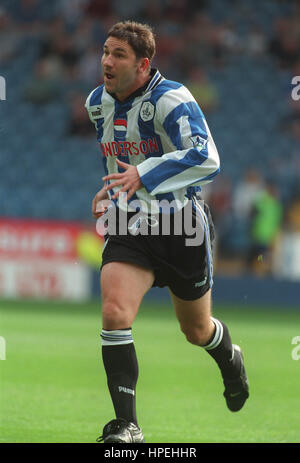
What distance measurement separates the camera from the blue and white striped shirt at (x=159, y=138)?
4855 mm

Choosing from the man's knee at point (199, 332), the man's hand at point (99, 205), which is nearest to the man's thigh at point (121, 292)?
the man's hand at point (99, 205)

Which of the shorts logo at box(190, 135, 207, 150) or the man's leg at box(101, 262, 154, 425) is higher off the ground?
the shorts logo at box(190, 135, 207, 150)

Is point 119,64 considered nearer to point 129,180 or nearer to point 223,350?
point 129,180

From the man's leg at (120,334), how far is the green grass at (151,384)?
39 cm

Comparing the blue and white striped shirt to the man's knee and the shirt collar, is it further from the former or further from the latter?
the man's knee

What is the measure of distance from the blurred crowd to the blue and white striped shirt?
1178 cm

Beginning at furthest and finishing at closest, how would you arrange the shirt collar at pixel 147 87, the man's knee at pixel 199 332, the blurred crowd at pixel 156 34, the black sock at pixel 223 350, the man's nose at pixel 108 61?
the blurred crowd at pixel 156 34 < the black sock at pixel 223 350 < the man's knee at pixel 199 332 < the shirt collar at pixel 147 87 < the man's nose at pixel 108 61

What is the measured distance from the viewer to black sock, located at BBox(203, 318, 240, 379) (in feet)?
18.9

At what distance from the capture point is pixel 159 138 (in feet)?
16.6

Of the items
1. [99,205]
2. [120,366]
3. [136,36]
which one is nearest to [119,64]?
[136,36]

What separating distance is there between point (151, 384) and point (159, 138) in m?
2.75

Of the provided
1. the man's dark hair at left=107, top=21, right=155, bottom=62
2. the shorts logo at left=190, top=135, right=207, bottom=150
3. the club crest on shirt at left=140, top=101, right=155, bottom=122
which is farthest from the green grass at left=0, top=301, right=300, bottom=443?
the man's dark hair at left=107, top=21, right=155, bottom=62

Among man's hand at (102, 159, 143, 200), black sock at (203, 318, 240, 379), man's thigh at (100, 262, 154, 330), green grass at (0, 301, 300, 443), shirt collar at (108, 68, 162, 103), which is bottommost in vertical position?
green grass at (0, 301, 300, 443)

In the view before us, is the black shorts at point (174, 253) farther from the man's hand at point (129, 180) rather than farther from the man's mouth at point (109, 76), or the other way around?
the man's mouth at point (109, 76)
